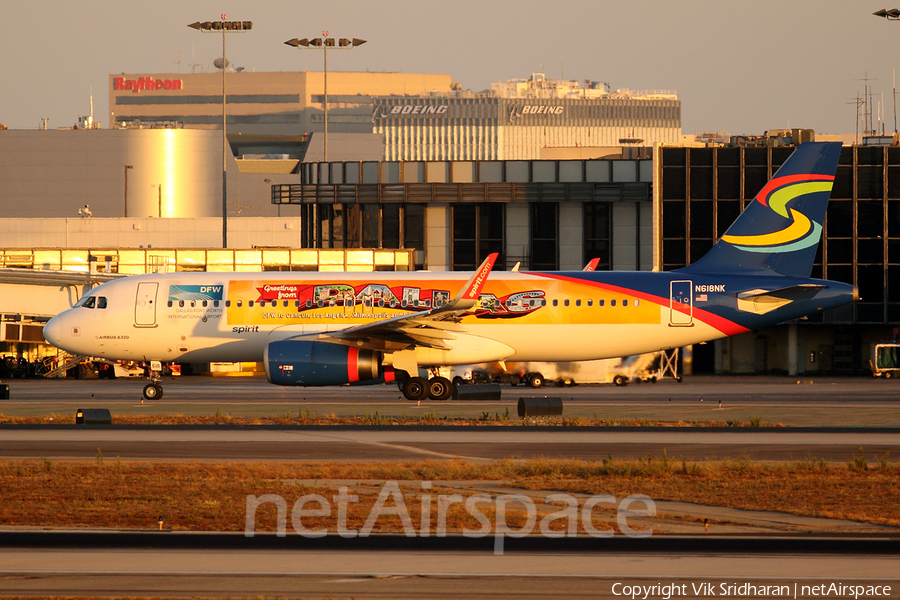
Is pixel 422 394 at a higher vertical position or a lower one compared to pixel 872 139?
lower

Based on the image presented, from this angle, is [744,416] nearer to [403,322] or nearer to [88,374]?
[403,322]

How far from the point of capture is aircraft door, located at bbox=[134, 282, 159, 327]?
121 ft

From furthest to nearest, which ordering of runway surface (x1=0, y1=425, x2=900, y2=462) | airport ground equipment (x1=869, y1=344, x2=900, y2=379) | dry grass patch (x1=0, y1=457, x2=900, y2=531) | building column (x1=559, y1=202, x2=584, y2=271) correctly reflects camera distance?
building column (x1=559, y1=202, x2=584, y2=271), airport ground equipment (x1=869, y1=344, x2=900, y2=379), runway surface (x1=0, y1=425, x2=900, y2=462), dry grass patch (x1=0, y1=457, x2=900, y2=531)

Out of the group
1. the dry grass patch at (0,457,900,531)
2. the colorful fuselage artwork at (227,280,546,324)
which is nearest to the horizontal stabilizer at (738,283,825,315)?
the colorful fuselage artwork at (227,280,546,324)

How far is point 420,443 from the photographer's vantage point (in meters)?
25.2

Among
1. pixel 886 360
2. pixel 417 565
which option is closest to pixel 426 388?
pixel 417 565

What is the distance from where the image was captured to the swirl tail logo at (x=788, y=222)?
37.8 meters

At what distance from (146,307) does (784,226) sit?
21.7m

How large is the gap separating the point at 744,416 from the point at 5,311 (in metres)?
37.6

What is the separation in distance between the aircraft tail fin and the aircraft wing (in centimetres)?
823

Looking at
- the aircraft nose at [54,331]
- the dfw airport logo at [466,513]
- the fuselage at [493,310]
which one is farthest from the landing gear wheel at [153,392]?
the dfw airport logo at [466,513]

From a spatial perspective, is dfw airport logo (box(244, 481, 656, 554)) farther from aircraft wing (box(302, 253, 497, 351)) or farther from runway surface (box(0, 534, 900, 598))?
aircraft wing (box(302, 253, 497, 351))

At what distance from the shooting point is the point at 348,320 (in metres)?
36.4

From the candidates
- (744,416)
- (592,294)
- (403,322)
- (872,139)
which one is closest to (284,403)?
(403,322)
